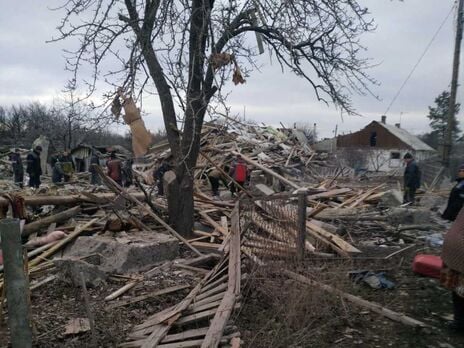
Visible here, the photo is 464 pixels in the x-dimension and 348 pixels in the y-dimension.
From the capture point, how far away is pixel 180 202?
7.62 metres

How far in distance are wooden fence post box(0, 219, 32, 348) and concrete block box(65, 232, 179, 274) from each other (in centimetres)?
375

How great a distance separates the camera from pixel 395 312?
4621mm

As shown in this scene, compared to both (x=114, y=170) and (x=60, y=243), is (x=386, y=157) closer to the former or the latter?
(x=114, y=170)

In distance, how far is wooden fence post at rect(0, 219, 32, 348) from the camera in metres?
2.04

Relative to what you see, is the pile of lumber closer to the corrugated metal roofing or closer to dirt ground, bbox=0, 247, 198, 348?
dirt ground, bbox=0, 247, 198, 348

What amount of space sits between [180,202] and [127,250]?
1895mm

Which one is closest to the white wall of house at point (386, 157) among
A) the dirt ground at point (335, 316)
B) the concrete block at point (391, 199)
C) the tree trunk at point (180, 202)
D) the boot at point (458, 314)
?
the concrete block at point (391, 199)

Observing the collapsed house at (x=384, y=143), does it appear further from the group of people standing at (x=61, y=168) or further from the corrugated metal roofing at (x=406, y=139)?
the group of people standing at (x=61, y=168)

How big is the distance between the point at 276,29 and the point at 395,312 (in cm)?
477

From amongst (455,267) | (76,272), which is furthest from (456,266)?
(76,272)

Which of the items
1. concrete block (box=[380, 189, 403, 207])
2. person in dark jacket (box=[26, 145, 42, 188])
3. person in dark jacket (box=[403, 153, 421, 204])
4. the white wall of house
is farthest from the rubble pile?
the white wall of house

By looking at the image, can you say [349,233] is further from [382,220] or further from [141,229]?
[141,229]

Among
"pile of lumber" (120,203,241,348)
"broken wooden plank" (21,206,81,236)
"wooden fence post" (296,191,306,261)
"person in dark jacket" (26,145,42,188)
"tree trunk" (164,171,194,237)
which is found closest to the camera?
"pile of lumber" (120,203,241,348)

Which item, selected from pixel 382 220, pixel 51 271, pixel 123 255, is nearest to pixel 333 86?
pixel 382 220
